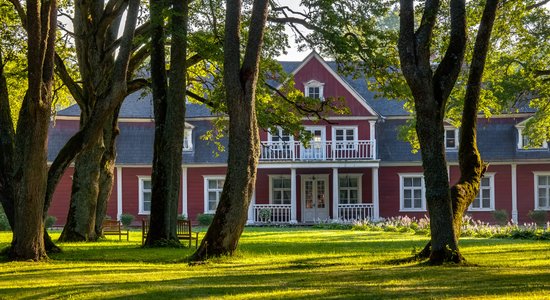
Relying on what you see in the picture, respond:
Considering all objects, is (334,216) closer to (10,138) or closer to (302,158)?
(302,158)

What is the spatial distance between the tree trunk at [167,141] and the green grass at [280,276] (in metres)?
2.01

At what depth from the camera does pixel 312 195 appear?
43.1 metres

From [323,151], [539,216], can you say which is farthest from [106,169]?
[539,216]

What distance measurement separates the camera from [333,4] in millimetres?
19594

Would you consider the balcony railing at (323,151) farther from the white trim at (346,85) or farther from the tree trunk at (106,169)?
the tree trunk at (106,169)

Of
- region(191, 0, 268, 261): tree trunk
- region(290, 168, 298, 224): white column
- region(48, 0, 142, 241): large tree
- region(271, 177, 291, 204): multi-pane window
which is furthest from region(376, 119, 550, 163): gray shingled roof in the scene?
region(191, 0, 268, 261): tree trunk

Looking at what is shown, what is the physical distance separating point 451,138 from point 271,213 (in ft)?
31.6

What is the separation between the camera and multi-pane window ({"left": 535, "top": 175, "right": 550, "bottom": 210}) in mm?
41375

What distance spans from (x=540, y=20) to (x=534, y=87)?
2.28 m

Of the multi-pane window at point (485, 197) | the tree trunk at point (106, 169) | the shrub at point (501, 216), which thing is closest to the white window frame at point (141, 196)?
the multi-pane window at point (485, 197)

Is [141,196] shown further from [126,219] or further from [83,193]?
[83,193]

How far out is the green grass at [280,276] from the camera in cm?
995

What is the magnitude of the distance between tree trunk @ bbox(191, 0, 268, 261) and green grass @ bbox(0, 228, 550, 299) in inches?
18.7

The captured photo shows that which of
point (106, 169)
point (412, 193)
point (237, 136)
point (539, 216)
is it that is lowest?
point (539, 216)
